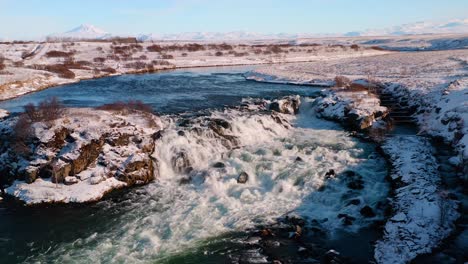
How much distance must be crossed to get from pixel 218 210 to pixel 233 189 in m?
1.98

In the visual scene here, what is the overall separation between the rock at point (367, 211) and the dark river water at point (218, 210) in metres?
0.23

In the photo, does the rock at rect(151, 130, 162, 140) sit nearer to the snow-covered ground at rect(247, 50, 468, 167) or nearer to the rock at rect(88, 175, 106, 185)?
the rock at rect(88, 175, 106, 185)

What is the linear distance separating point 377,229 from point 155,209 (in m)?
8.11

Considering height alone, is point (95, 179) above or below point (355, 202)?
above

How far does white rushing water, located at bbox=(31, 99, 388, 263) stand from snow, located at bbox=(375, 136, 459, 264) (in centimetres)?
100

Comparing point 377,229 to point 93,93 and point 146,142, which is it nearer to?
point 146,142

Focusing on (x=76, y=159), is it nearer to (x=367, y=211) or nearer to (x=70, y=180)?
(x=70, y=180)

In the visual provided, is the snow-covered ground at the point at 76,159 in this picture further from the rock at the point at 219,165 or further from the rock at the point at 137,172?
the rock at the point at 219,165

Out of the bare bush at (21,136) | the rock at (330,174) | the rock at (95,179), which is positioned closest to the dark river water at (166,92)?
the bare bush at (21,136)

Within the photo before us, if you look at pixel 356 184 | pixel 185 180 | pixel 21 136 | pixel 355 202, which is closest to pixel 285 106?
pixel 356 184

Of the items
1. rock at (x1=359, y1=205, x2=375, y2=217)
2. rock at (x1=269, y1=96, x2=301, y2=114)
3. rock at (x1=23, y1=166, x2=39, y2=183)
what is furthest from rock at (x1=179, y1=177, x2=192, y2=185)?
rock at (x1=269, y1=96, x2=301, y2=114)

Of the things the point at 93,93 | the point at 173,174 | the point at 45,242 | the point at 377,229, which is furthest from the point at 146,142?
the point at 93,93

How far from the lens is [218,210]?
14.5 meters

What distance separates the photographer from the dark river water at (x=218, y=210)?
1185 centimetres
